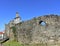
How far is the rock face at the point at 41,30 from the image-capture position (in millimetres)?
21344

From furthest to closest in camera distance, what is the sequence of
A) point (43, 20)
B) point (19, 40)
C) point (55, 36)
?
point (19, 40), point (43, 20), point (55, 36)

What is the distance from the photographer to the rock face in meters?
21.3

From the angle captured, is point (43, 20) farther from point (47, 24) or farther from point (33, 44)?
point (33, 44)

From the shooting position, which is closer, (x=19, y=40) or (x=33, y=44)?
(x=33, y=44)

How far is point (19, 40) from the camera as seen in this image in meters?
25.4

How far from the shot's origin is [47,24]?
72.2ft

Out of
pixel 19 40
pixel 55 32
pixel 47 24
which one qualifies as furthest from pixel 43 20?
pixel 19 40

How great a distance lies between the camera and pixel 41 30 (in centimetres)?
2212

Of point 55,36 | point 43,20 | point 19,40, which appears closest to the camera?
point 55,36

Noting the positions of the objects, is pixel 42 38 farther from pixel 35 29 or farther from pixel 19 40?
pixel 19 40

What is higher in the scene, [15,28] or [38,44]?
[15,28]

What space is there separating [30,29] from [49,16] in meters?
2.99

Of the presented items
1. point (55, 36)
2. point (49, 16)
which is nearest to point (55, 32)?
point (55, 36)

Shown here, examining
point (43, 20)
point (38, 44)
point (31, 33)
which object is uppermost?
point (43, 20)
